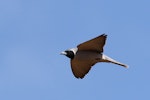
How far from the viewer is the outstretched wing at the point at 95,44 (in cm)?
1491

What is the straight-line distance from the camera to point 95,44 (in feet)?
49.7

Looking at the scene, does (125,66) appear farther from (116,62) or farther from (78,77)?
(78,77)

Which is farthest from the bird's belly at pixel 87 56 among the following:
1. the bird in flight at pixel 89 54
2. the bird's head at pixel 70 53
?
the bird's head at pixel 70 53

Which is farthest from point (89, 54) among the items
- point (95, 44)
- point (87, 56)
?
point (95, 44)

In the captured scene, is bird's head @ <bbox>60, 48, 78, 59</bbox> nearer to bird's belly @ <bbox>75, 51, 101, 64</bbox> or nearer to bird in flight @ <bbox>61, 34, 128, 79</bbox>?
bird in flight @ <bbox>61, 34, 128, 79</bbox>

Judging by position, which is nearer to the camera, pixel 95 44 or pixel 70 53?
pixel 95 44

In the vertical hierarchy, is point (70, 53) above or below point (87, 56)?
above

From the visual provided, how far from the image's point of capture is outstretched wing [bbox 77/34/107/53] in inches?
587

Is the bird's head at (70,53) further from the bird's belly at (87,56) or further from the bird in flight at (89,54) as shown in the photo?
the bird's belly at (87,56)

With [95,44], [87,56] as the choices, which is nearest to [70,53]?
[87,56]

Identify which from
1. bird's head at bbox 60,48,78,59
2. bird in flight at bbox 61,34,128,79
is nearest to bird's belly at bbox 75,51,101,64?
bird in flight at bbox 61,34,128,79

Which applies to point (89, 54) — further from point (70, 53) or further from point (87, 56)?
point (70, 53)

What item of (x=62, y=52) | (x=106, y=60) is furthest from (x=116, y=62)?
(x=62, y=52)

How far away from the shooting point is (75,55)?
1541 cm
